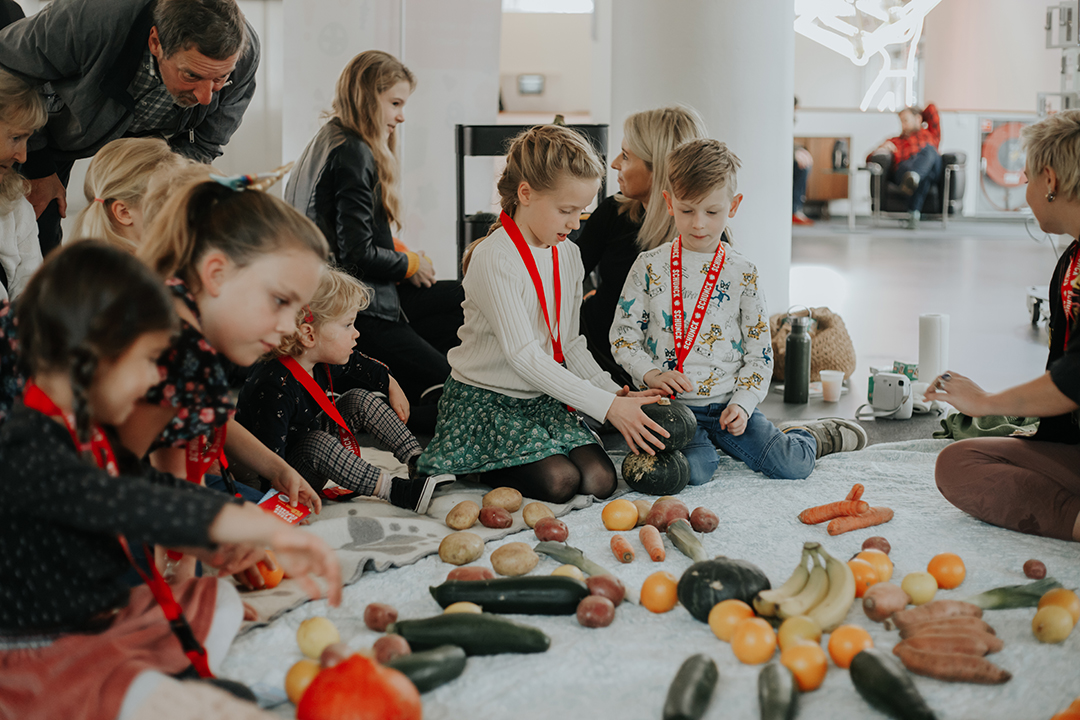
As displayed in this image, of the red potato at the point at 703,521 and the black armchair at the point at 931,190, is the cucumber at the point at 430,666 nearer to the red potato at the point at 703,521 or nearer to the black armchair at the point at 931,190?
the red potato at the point at 703,521

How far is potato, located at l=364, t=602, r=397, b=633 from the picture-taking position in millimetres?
1799

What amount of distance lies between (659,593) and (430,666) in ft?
1.73

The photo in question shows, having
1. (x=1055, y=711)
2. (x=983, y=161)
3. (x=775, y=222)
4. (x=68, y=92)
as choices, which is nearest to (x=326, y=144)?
(x=68, y=92)

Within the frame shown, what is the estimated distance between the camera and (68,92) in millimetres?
2736

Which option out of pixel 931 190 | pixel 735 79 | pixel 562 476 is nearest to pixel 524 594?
pixel 562 476

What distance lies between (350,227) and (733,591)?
2.20 meters

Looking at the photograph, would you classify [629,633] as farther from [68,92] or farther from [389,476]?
[68,92]

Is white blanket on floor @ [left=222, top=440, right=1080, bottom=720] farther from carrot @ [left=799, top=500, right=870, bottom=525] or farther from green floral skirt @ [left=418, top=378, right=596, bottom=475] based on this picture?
green floral skirt @ [left=418, top=378, right=596, bottom=475]

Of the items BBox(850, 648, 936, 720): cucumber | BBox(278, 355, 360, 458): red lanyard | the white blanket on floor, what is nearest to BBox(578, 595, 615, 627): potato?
the white blanket on floor

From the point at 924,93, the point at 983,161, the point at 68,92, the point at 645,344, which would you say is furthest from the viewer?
the point at 924,93

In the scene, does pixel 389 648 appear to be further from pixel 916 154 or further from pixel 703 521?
pixel 916 154

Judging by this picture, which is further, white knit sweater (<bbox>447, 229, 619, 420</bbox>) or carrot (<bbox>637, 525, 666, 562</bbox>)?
white knit sweater (<bbox>447, 229, 619, 420</bbox>)

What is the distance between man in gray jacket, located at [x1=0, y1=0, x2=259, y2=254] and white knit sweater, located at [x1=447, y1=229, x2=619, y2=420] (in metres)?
0.91

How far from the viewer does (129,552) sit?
1.41 meters
